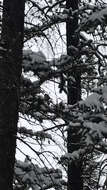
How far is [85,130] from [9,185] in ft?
5.33

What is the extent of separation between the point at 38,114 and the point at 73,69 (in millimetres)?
1227

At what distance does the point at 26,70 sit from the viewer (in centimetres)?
615

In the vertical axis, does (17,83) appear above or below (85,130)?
above

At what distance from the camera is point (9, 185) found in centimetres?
598

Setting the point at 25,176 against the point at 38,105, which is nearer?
the point at 38,105

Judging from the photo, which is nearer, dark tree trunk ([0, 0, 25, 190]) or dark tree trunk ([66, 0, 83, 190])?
dark tree trunk ([0, 0, 25, 190])

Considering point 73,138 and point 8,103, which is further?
point 73,138

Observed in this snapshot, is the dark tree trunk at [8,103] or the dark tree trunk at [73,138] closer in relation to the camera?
the dark tree trunk at [8,103]

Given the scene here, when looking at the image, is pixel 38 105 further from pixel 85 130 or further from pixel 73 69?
pixel 85 130

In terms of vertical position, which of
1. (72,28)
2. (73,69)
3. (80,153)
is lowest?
(80,153)

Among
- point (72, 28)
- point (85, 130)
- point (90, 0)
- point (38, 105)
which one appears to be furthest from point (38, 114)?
point (90, 0)

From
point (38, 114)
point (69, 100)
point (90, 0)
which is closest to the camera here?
point (38, 114)

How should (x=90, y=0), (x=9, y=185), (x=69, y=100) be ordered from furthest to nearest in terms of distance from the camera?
(x=90, y=0), (x=69, y=100), (x=9, y=185)

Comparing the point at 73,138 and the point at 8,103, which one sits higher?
the point at 8,103
